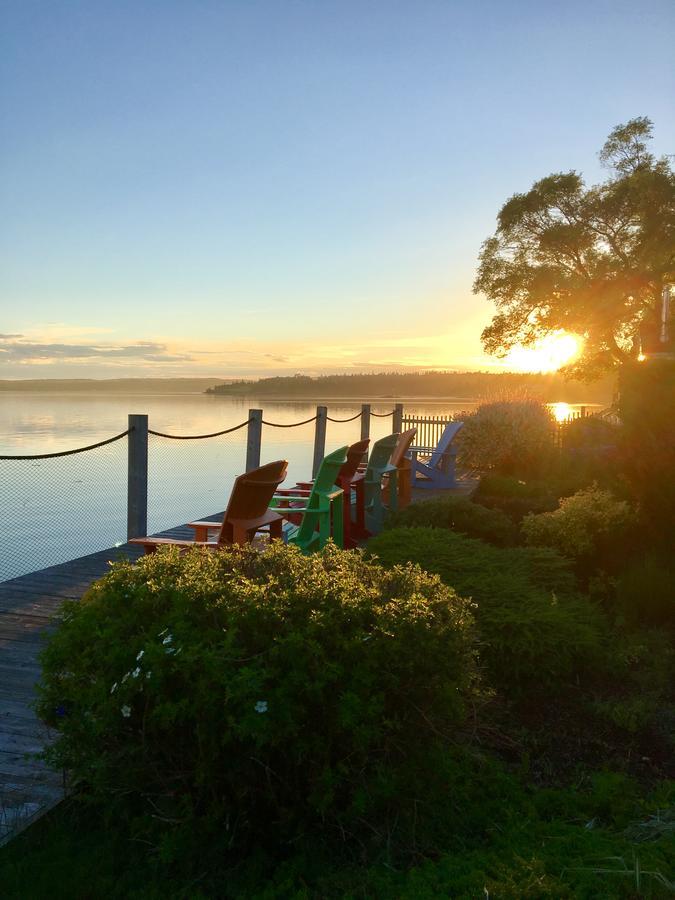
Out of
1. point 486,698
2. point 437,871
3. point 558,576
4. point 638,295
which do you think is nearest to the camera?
point 437,871

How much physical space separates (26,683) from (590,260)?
3426cm

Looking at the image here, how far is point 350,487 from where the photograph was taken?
819cm

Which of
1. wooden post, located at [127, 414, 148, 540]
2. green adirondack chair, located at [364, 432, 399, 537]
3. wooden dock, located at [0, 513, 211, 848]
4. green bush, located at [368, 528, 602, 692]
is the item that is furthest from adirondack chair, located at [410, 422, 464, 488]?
green bush, located at [368, 528, 602, 692]

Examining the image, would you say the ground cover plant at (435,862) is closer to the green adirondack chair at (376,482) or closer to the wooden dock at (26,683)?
the wooden dock at (26,683)

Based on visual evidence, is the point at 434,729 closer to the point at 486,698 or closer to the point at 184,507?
the point at 486,698

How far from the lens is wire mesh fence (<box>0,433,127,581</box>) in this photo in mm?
13066

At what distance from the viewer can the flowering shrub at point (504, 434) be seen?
1416cm

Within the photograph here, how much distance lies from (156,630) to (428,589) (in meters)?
1.05

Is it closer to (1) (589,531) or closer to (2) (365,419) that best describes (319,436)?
(2) (365,419)

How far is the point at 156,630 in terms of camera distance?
2.55 meters

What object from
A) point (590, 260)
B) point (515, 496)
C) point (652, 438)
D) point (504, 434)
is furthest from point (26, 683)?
point (590, 260)

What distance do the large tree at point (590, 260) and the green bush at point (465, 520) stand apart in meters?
28.2

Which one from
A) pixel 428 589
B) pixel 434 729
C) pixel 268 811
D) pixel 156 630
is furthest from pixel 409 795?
pixel 156 630

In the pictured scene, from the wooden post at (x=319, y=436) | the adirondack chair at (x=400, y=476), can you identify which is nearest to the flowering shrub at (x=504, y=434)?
the wooden post at (x=319, y=436)
